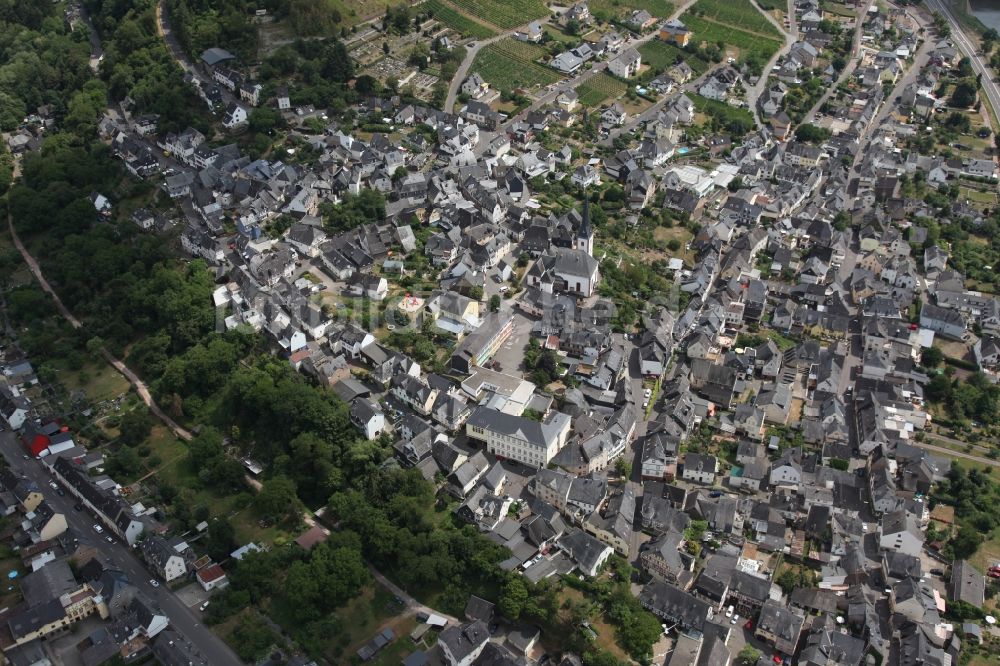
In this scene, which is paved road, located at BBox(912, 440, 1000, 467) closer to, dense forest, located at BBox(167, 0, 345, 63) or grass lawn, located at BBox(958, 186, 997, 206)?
grass lawn, located at BBox(958, 186, 997, 206)

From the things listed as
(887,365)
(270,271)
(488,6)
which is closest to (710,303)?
(887,365)

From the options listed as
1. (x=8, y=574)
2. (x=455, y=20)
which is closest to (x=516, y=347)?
(x=8, y=574)

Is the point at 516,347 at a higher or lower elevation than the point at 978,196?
higher

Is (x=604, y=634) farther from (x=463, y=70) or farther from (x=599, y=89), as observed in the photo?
(x=463, y=70)

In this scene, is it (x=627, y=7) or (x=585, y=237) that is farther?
(x=627, y=7)

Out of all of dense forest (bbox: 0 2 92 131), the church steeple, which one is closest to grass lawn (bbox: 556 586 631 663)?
the church steeple

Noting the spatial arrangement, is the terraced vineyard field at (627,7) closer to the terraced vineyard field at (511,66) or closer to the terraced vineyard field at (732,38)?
the terraced vineyard field at (732,38)

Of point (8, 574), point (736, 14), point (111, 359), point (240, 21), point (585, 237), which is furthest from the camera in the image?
point (736, 14)
